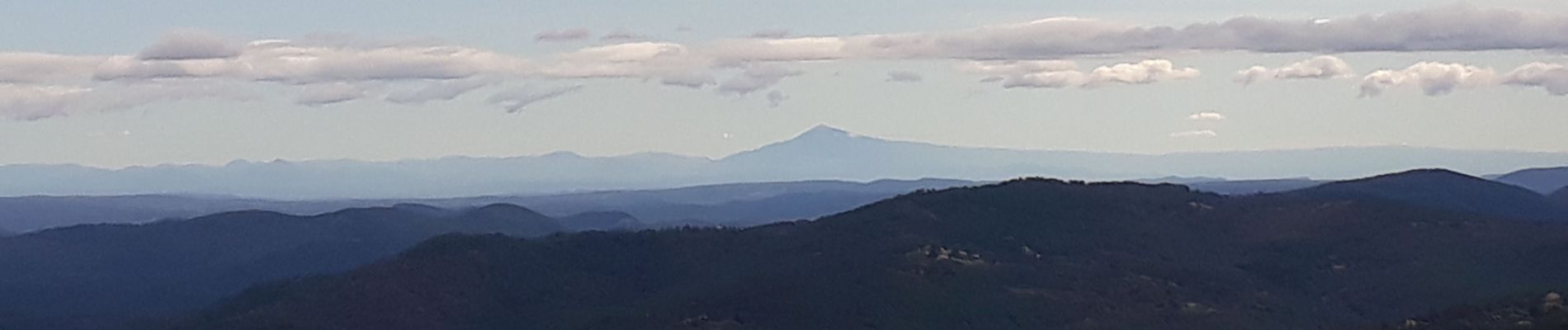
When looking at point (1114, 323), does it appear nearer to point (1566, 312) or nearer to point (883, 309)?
point (883, 309)

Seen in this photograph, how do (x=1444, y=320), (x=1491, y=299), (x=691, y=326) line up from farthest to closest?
(x=691, y=326) → (x=1491, y=299) → (x=1444, y=320)

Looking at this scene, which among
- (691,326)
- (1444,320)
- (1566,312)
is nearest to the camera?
(1566,312)

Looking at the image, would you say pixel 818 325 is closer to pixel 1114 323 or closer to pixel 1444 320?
pixel 1114 323

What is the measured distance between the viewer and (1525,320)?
460 ft

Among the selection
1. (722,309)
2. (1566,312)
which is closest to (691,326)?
(722,309)

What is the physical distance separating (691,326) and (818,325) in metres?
13.5

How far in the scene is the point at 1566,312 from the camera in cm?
13612

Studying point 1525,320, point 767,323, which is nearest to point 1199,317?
point 767,323

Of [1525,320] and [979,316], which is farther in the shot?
[979,316]

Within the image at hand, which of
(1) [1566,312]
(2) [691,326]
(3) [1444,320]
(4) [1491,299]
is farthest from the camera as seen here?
(2) [691,326]

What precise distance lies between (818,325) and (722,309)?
11.7 metres

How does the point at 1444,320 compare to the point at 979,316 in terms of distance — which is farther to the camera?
the point at 979,316

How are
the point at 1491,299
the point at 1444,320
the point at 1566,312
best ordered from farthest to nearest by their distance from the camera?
the point at 1491,299 < the point at 1444,320 < the point at 1566,312

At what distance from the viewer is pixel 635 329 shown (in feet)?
648
